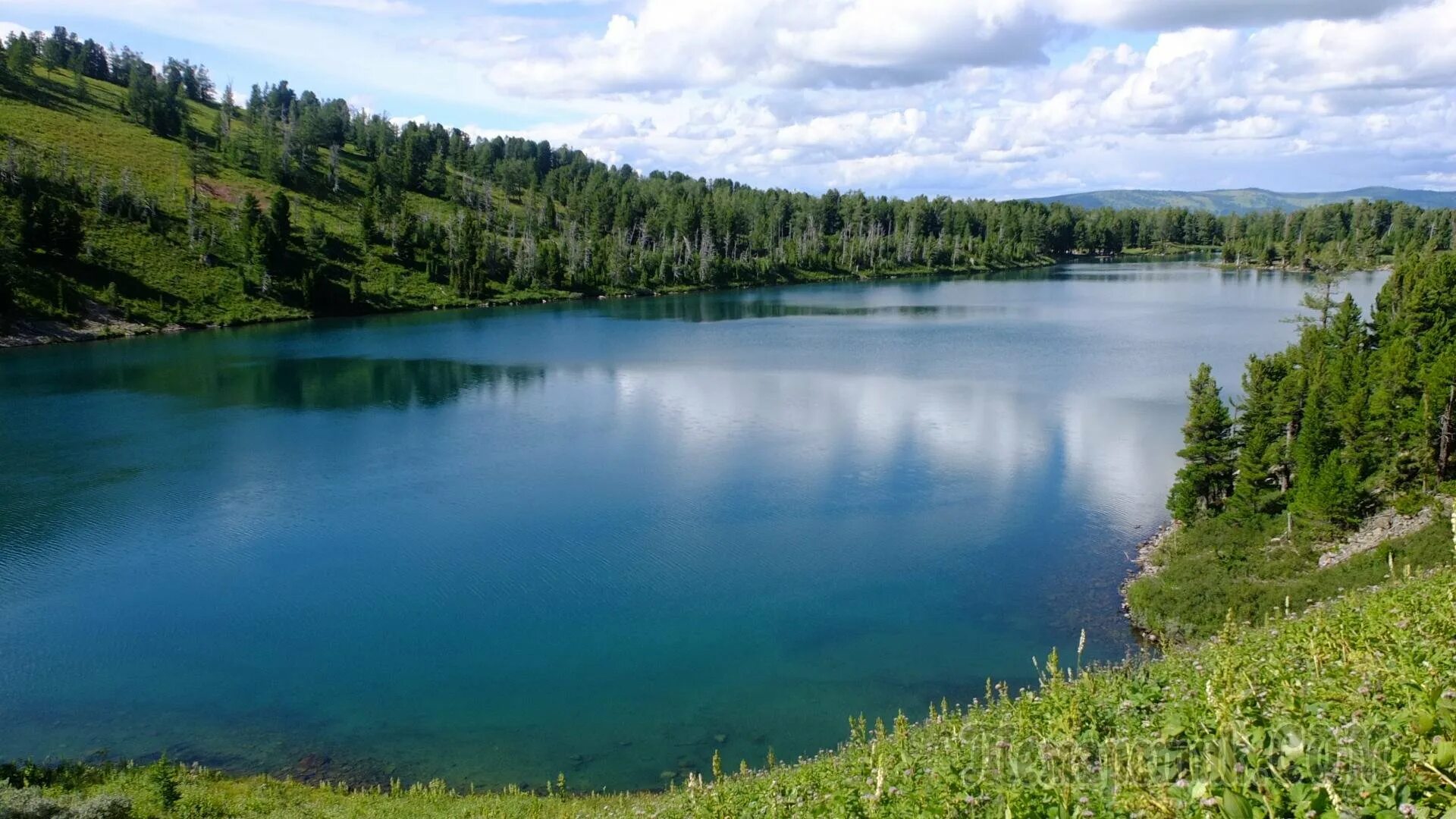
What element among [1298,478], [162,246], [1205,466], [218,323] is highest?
[162,246]

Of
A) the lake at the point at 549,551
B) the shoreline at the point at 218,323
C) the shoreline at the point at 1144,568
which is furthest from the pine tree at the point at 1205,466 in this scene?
the shoreline at the point at 218,323

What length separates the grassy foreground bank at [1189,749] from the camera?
449 centimetres

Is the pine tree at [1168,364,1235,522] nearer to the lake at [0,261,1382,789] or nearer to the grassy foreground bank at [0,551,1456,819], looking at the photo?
the lake at [0,261,1382,789]

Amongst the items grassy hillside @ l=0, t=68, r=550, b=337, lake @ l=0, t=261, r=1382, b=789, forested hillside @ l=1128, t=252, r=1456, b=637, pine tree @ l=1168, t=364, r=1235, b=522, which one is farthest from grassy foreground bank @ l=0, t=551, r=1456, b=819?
grassy hillside @ l=0, t=68, r=550, b=337

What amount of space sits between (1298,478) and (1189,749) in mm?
28826

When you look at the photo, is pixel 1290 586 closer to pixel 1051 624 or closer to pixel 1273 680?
pixel 1051 624

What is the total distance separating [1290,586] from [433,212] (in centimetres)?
12946

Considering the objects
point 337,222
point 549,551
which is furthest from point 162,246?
point 549,551

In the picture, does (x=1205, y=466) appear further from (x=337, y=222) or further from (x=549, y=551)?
(x=337, y=222)

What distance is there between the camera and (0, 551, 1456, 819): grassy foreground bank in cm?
449

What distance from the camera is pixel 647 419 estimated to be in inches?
1997

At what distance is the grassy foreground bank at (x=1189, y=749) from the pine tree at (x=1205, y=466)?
58.4 feet

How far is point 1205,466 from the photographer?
104ft

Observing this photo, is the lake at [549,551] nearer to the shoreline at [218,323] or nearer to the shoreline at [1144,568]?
the shoreline at [1144,568]
